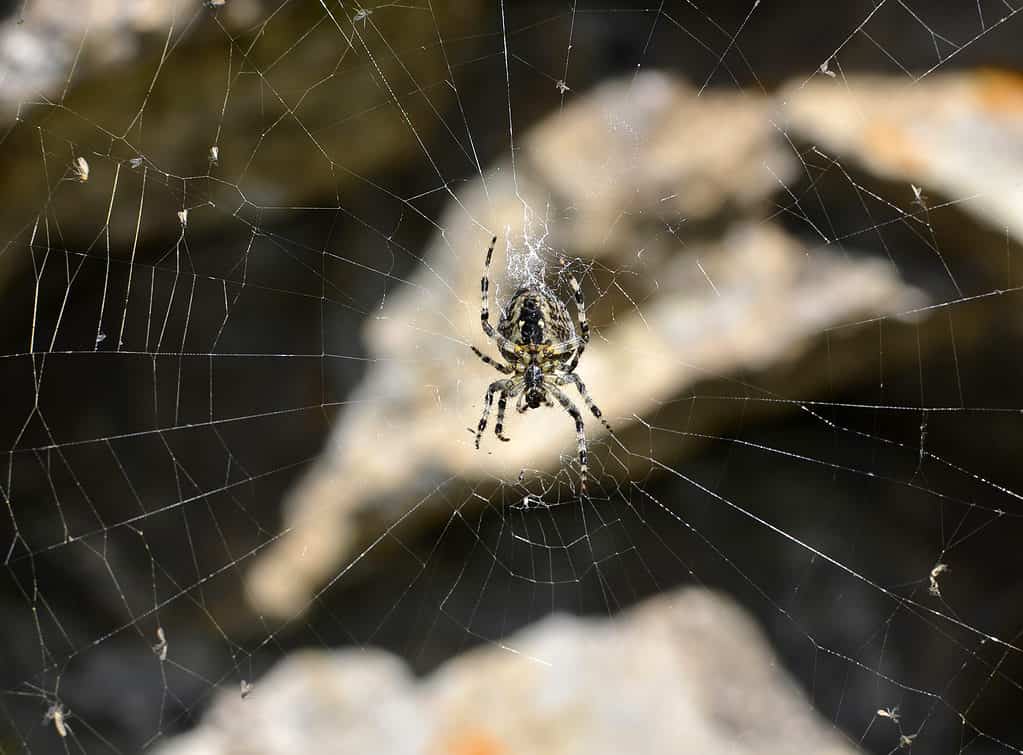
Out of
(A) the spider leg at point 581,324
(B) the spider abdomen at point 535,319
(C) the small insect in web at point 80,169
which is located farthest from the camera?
(B) the spider abdomen at point 535,319

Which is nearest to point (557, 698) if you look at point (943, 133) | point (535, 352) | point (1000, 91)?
point (535, 352)

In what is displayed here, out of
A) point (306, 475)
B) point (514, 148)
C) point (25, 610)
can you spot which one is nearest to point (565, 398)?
point (514, 148)

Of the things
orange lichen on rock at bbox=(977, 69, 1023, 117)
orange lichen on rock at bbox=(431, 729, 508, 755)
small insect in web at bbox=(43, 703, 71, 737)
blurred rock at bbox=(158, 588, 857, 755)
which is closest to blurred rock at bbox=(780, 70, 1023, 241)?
orange lichen on rock at bbox=(977, 69, 1023, 117)

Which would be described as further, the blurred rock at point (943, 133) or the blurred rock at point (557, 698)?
the blurred rock at point (557, 698)

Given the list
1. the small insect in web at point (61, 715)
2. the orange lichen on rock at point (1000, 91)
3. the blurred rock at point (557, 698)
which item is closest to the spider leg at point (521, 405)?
the blurred rock at point (557, 698)

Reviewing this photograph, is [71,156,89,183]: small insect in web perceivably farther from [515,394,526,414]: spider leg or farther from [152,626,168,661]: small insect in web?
[152,626,168,661]: small insect in web

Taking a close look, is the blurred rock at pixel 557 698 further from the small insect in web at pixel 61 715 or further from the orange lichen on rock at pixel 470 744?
the small insect in web at pixel 61 715

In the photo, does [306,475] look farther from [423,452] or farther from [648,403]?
[648,403]
